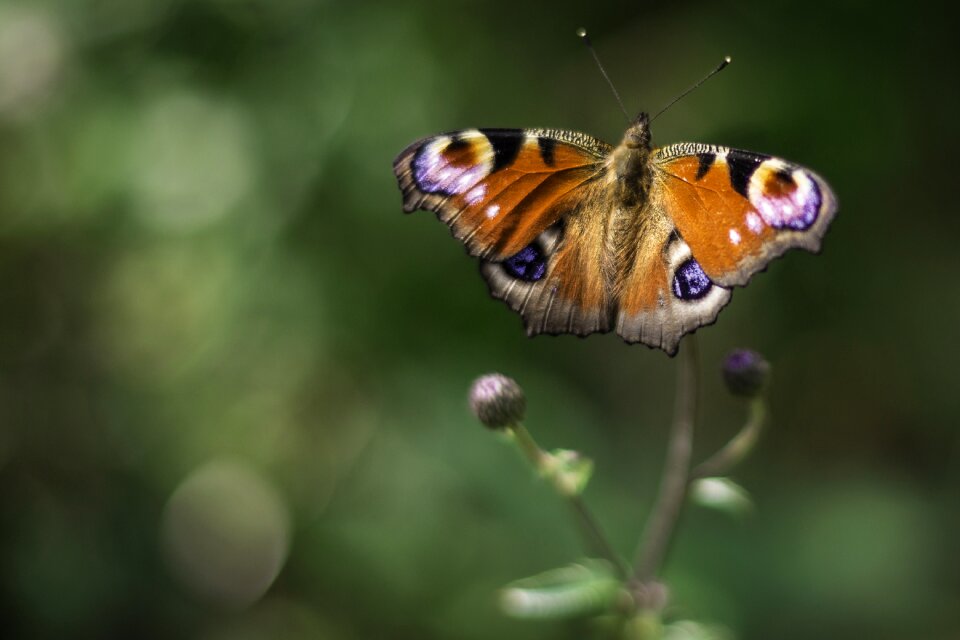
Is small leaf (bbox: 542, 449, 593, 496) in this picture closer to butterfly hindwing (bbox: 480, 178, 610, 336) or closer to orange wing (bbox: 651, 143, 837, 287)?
butterfly hindwing (bbox: 480, 178, 610, 336)

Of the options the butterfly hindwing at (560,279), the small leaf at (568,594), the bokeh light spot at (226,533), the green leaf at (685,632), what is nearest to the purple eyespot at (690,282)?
the butterfly hindwing at (560,279)

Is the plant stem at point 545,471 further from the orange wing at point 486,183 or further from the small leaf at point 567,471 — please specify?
the orange wing at point 486,183

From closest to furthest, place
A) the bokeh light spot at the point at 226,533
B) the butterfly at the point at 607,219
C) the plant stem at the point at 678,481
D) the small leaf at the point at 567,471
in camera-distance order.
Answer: the butterfly at the point at 607,219
the small leaf at the point at 567,471
the plant stem at the point at 678,481
the bokeh light spot at the point at 226,533

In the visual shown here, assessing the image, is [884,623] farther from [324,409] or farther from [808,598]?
[324,409]

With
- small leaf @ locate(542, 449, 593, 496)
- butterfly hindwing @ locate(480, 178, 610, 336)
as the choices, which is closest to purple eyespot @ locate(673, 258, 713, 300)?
butterfly hindwing @ locate(480, 178, 610, 336)

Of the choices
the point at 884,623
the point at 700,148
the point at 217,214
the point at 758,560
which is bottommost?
the point at 884,623

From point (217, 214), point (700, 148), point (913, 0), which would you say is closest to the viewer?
point (700, 148)

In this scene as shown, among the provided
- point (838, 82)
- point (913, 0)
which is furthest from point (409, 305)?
point (913, 0)

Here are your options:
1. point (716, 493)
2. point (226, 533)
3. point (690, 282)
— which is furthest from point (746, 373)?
point (226, 533)
